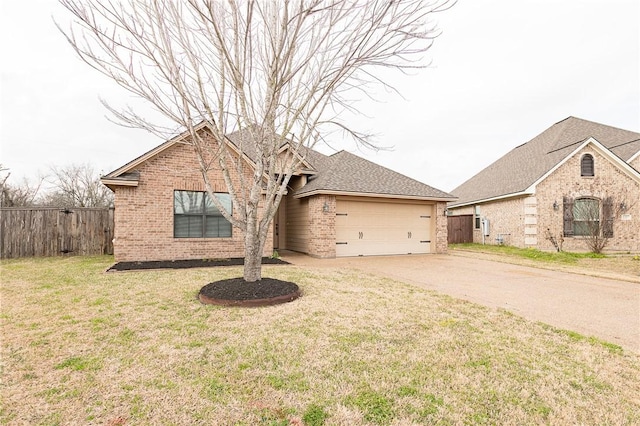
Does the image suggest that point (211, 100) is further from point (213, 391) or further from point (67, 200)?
point (67, 200)

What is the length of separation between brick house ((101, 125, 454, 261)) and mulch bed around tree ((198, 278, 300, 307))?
3797 mm

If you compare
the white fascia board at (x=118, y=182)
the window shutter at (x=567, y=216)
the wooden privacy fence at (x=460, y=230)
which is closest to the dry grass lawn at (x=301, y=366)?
the white fascia board at (x=118, y=182)

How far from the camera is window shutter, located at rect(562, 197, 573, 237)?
14.2 m

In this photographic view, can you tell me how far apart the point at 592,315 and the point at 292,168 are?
17.8ft

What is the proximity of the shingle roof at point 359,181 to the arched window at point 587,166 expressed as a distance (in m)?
6.70

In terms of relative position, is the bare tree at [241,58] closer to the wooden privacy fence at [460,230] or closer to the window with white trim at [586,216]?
the window with white trim at [586,216]

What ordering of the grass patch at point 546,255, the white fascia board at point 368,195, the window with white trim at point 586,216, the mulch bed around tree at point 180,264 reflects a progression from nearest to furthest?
the mulch bed around tree at point 180,264 → the white fascia board at point 368,195 → the grass patch at point 546,255 → the window with white trim at point 586,216

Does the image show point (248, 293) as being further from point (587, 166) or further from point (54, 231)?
point (587, 166)

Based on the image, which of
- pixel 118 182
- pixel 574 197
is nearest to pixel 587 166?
pixel 574 197

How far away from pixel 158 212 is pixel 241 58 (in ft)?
20.6

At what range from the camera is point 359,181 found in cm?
1230

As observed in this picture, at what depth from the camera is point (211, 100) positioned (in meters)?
5.81

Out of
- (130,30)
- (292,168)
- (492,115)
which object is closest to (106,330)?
(292,168)

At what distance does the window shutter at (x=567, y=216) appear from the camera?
14172 millimetres
